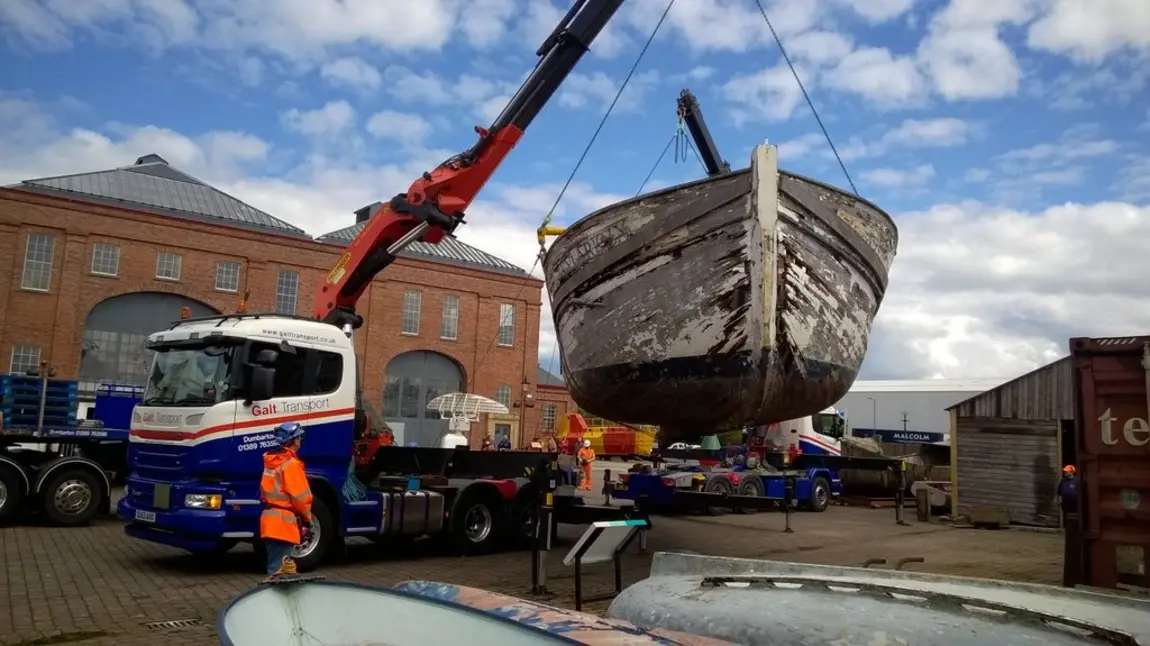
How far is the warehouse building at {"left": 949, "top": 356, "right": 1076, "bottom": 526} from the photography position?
48.8 feet

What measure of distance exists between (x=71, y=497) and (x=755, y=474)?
11.6 m

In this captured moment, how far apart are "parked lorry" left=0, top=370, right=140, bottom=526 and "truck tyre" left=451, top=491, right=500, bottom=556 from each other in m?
5.14

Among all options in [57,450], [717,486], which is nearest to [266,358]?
[57,450]

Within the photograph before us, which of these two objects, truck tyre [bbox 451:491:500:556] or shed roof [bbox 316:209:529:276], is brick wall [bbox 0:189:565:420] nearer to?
shed roof [bbox 316:209:529:276]

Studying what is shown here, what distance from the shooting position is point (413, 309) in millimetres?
33531

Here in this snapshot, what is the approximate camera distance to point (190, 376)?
26.9 ft

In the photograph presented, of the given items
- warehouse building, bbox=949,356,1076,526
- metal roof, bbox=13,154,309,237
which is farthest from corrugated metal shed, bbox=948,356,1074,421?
metal roof, bbox=13,154,309,237

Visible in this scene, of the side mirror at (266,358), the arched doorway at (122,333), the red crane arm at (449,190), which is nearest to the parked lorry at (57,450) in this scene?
the red crane arm at (449,190)

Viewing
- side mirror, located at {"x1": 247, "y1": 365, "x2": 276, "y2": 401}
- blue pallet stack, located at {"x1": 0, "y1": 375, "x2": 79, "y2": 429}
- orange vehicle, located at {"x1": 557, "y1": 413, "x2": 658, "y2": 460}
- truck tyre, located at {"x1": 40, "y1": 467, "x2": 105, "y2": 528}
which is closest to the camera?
side mirror, located at {"x1": 247, "y1": 365, "x2": 276, "y2": 401}

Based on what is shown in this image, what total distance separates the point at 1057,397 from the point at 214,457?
45.3ft

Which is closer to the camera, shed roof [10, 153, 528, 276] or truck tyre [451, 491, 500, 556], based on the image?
truck tyre [451, 491, 500, 556]

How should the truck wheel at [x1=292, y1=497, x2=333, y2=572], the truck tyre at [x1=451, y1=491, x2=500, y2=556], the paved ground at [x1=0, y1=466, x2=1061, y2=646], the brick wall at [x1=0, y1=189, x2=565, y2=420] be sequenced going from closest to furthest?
the paved ground at [x1=0, y1=466, x2=1061, y2=646] < the truck wheel at [x1=292, y1=497, x2=333, y2=572] < the truck tyre at [x1=451, y1=491, x2=500, y2=556] < the brick wall at [x1=0, y1=189, x2=565, y2=420]

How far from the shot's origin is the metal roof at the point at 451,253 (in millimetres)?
34000

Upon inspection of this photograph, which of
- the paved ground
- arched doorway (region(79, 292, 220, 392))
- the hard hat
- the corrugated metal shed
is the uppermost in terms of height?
arched doorway (region(79, 292, 220, 392))
